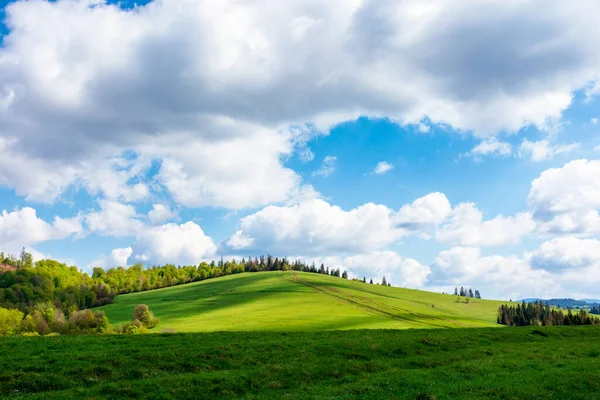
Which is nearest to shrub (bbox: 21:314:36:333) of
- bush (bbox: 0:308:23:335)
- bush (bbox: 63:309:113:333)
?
bush (bbox: 0:308:23:335)

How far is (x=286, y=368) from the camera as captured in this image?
1076 inches

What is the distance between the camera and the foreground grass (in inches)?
880

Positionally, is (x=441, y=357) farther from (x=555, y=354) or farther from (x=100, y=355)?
(x=100, y=355)

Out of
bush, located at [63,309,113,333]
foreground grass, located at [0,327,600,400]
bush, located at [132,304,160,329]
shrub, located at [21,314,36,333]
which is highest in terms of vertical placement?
foreground grass, located at [0,327,600,400]

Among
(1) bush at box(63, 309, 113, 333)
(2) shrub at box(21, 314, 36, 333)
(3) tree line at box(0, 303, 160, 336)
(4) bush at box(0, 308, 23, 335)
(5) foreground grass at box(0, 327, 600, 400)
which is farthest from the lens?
(2) shrub at box(21, 314, 36, 333)

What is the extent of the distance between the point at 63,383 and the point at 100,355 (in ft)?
16.9

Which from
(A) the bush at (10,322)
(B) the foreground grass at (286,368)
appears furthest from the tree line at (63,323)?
(B) the foreground grass at (286,368)

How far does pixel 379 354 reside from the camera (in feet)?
113

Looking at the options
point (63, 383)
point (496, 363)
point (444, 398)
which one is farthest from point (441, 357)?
point (63, 383)

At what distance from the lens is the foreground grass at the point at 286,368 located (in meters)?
22.3

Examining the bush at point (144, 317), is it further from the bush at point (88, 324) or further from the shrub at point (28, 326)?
the bush at point (88, 324)

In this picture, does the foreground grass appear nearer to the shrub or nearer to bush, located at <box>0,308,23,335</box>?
bush, located at <box>0,308,23,335</box>

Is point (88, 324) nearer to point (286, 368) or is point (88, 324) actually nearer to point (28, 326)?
point (28, 326)

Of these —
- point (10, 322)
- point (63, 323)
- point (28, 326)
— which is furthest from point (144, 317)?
point (10, 322)
